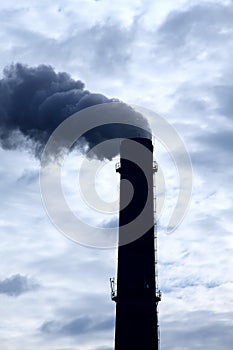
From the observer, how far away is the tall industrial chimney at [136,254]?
1113 inches

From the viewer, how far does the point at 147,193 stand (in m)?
30.6

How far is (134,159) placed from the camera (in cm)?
3142

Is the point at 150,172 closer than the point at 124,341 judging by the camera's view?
No

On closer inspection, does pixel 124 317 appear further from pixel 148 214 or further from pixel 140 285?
pixel 148 214

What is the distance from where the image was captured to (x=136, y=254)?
29453 millimetres

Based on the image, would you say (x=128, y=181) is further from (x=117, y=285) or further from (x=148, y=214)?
(x=117, y=285)

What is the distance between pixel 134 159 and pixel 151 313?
8003 millimetres

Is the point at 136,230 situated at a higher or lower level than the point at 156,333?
higher

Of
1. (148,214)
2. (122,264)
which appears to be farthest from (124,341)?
(148,214)

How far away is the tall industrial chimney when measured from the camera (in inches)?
1113

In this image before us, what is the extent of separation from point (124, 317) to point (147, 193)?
6348mm

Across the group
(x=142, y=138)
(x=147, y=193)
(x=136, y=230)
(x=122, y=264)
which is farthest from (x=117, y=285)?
(x=142, y=138)

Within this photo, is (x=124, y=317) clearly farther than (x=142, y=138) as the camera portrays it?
No

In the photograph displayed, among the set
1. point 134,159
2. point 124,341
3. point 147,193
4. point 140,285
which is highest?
point 134,159
